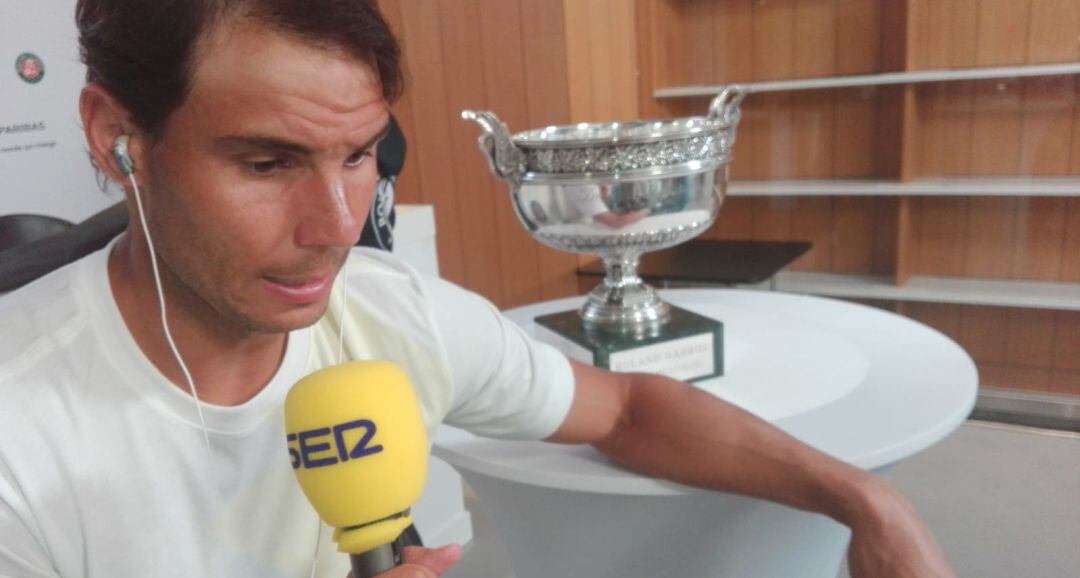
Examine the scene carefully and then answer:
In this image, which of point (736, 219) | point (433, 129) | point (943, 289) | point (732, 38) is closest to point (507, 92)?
point (433, 129)

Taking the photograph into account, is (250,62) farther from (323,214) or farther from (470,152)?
(470,152)

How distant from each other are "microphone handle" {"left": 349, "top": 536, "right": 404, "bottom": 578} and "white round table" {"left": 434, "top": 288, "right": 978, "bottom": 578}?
0.42 m

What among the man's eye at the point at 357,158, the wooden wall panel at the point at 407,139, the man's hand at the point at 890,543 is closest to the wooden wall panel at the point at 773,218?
the wooden wall panel at the point at 407,139

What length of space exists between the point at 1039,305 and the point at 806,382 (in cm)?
153

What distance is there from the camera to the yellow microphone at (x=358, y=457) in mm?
508

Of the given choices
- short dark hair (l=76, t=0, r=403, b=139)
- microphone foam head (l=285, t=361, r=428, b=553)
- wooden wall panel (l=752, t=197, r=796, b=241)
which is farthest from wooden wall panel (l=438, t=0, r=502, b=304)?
microphone foam head (l=285, t=361, r=428, b=553)

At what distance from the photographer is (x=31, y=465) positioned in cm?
58

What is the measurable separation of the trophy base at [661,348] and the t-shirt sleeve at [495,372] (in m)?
0.16

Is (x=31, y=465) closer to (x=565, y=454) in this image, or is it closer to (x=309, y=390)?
(x=309, y=390)

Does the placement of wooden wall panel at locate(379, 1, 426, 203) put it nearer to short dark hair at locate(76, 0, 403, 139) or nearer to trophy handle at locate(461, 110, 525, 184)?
trophy handle at locate(461, 110, 525, 184)

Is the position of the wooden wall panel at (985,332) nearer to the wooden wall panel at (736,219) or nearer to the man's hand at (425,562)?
the wooden wall panel at (736,219)

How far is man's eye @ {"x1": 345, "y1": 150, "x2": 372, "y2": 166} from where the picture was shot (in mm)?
607

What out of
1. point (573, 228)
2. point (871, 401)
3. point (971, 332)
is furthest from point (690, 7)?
point (871, 401)

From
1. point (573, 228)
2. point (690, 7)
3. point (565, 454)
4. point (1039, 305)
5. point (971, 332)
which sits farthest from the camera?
point (690, 7)
